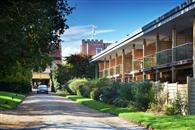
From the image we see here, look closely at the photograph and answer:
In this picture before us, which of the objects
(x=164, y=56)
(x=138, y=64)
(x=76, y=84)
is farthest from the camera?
(x=76, y=84)

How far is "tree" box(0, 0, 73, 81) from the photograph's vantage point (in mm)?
16141

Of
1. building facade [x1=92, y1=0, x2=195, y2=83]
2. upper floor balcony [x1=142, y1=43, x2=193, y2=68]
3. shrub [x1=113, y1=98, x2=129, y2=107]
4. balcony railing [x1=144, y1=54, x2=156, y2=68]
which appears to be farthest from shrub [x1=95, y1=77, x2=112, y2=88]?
shrub [x1=113, y1=98, x2=129, y2=107]

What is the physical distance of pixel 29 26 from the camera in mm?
20656

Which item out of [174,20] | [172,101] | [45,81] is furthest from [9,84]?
[45,81]

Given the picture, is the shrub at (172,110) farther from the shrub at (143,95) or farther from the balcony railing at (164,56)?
the balcony railing at (164,56)

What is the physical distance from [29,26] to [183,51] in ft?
54.6

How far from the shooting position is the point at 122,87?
35.4 metres

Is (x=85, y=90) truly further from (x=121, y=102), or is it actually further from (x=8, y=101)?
(x=121, y=102)

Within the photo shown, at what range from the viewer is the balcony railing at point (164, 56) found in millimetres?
37487

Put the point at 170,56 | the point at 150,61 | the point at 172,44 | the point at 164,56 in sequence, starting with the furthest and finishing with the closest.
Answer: the point at 150,61 < the point at 164,56 < the point at 170,56 < the point at 172,44

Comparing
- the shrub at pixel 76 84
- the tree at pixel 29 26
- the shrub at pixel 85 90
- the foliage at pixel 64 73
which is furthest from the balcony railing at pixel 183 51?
the foliage at pixel 64 73

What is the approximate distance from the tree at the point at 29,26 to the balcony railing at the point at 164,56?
53.9ft

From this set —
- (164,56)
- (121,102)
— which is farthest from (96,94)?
(121,102)

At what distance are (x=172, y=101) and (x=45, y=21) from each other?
10.4 meters
